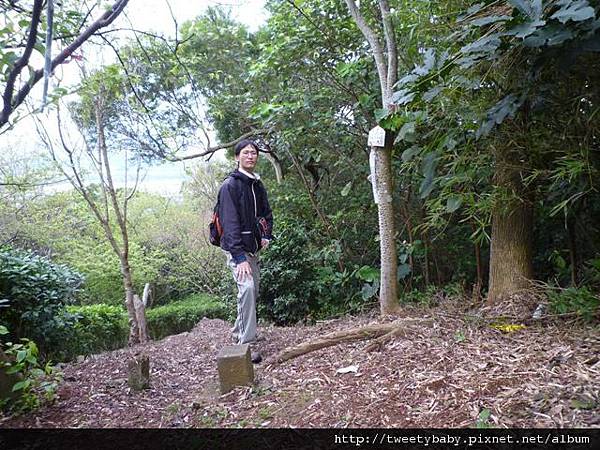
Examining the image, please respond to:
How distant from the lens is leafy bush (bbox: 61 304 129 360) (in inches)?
207

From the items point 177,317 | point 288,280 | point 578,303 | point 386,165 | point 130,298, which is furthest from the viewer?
point 177,317

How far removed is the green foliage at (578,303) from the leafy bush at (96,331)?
4.99 metres

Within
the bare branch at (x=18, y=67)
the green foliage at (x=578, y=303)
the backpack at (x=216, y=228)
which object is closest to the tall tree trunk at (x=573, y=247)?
the green foliage at (x=578, y=303)

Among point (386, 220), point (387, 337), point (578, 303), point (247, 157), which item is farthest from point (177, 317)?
point (578, 303)

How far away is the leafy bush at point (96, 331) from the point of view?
207 inches

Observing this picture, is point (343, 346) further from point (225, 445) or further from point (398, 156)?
point (398, 156)

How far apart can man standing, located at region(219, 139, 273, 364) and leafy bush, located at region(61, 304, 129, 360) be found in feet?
10.1

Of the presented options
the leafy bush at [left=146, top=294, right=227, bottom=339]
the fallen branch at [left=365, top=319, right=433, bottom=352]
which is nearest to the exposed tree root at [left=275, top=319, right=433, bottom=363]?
the fallen branch at [left=365, top=319, right=433, bottom=352]

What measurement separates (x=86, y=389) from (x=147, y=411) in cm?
72

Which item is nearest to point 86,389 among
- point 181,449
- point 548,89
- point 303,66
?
point 181,449

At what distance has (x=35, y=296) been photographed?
3.93 m

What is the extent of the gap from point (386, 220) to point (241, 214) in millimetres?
1174

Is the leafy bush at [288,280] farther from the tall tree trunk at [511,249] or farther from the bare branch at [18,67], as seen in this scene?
the bare branch at [18,67]

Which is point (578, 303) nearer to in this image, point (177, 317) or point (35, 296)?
point (35, 296)
